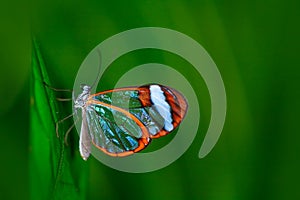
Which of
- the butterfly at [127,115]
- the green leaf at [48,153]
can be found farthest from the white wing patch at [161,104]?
the green leaf at [48,153]

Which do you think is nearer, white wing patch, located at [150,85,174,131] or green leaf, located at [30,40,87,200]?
green leaf, located at [30,40,87,200]

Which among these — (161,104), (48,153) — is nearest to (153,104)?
(161,104)

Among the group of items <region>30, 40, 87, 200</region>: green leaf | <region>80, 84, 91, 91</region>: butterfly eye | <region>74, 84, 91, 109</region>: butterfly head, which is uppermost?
<region>80, 84, 91, 91</region>: butterfly eye

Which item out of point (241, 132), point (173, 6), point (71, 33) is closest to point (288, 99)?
point (241, 132)

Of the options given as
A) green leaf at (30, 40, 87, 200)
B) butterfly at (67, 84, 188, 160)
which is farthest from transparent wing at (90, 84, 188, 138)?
green leaf at (30, 40, 87, 200)

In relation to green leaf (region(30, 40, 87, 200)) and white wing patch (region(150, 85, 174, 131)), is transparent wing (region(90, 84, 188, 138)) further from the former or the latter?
green leaf (region(30, 40, 87, 200))

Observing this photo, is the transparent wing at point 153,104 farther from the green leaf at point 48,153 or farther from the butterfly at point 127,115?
the green leaf at point 48,153

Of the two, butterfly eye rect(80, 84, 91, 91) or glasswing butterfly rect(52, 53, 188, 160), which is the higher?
butterfly eye rect(80, 84, 91, 91)
